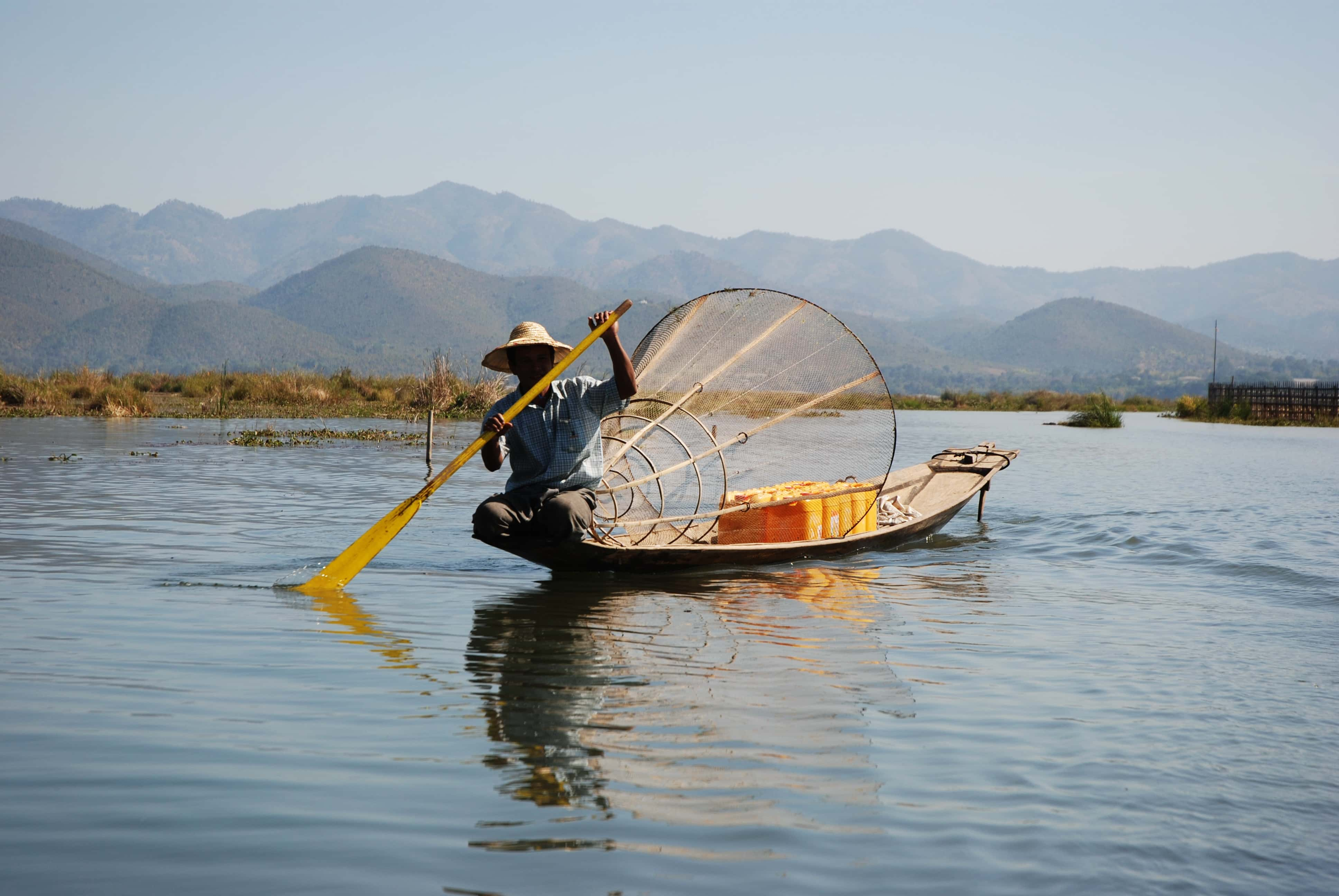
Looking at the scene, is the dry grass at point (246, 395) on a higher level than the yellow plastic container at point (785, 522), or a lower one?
higher

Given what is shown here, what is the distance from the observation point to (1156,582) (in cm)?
824

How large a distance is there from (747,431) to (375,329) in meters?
145

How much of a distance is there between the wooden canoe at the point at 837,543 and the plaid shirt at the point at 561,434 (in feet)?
1.36

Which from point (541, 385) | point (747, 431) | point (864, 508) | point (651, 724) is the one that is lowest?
point (651, 724)

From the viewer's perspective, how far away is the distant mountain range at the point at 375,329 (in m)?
124

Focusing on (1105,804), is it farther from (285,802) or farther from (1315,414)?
(1315,414)

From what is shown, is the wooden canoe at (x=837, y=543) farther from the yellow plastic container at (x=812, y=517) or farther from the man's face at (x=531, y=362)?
the man's face at (x=531, y=362)

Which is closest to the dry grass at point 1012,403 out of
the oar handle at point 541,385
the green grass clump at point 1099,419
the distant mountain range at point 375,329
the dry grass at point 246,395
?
the green grass clump at point 1099,419

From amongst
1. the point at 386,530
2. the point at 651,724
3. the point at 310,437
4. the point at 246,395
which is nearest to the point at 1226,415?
the point at 246,395

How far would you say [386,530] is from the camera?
6.97 meters

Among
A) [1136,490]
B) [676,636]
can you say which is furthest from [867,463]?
[1136,490]

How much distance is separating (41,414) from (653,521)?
2024 cm

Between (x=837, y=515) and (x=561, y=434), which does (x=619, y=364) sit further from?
(x=837, y=515)

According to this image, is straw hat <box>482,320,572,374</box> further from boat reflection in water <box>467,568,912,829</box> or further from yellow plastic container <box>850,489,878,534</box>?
yellow plastic container <box>850,489,878,534</box>
